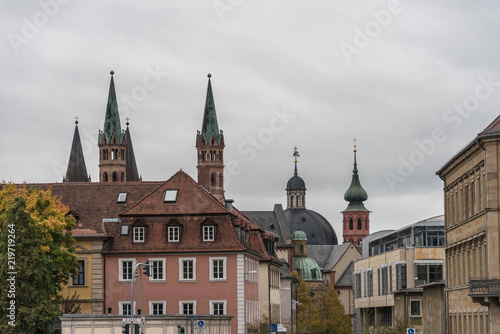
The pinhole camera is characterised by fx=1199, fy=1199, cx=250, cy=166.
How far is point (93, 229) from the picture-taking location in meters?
77.2

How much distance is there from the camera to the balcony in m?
47.9

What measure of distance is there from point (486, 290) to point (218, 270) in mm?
29676

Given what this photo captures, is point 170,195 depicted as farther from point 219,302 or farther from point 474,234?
point 474,234

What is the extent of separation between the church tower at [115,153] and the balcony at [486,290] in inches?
5089

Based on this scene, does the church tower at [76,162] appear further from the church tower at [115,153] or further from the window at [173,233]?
the window at [173,233]

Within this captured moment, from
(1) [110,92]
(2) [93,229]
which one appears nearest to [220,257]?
(2) [93,229]

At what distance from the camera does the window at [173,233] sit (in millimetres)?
76188

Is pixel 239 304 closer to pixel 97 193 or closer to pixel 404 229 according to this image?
pixel 97 193

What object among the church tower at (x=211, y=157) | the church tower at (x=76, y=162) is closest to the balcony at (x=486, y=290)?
the church tower at (x=76, y=162)

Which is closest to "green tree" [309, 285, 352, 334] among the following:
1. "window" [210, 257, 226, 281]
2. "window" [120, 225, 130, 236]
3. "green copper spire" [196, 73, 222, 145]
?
"green copper spire" [196, 73, 222, 145]

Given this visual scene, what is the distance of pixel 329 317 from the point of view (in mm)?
147000

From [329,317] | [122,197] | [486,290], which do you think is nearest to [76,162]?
[329,317]

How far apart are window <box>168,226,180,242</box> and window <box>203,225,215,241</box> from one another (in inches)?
68.7

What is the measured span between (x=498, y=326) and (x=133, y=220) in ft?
107
